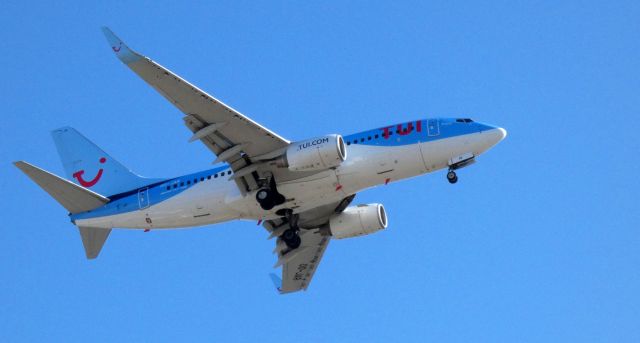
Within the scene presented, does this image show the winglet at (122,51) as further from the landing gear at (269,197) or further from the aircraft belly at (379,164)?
the aircraft belly at (379,164)

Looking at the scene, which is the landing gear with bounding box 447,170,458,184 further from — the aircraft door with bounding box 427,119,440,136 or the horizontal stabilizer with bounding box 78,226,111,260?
the horizontal stabilizer with bounding box 78,226,111,260

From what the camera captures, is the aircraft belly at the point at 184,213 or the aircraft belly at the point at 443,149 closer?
the aircraft belly at the point at 443,149

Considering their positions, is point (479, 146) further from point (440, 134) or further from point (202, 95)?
point (202, 95)

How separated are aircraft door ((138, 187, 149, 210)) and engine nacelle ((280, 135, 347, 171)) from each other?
8.32 m

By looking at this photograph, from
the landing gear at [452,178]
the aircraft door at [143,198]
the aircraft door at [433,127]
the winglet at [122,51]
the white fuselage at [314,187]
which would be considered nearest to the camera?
the winglet at [122,51]

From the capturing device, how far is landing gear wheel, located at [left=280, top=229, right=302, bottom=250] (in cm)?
5638

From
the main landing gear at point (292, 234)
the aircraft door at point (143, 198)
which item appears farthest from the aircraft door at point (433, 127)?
the aircraft door at point (143, 198)

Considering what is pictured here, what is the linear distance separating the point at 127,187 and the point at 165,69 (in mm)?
10571

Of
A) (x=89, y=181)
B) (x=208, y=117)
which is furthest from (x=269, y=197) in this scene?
(x=89, y=181)

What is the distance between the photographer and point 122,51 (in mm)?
46688

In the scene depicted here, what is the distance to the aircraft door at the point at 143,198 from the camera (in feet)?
177

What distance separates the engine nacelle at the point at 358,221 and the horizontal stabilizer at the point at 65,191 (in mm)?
12015

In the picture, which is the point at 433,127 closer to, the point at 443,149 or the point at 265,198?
the point at 443,149

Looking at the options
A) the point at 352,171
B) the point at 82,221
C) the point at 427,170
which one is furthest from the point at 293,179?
the point at 82,221
